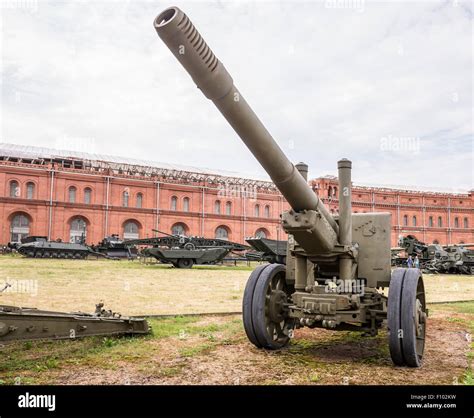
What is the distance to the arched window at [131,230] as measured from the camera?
134 feet

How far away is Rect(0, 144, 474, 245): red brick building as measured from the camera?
37281mm

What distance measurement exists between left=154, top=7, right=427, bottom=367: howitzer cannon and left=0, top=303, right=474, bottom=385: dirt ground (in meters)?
0.31

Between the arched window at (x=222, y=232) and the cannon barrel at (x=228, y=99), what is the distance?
131 feet

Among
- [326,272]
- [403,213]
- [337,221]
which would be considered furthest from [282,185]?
[403,213]

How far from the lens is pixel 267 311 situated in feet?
17.9

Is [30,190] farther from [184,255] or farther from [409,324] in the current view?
[409,324]

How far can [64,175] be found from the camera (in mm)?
38531

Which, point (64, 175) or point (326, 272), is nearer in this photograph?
point (326, 272)

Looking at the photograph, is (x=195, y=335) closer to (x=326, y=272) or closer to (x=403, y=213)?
(x=326, y=272)

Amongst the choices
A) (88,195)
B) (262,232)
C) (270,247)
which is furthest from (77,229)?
(270,247)

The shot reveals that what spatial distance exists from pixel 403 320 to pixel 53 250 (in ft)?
91.7

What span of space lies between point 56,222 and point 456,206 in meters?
46.4

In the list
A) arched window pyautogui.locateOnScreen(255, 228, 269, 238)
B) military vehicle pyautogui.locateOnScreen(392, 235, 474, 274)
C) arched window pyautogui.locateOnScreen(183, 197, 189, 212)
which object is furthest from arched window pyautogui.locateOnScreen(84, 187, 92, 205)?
military vehicle pyautogui.locateOnScreen(392, 235, 474, 274)
